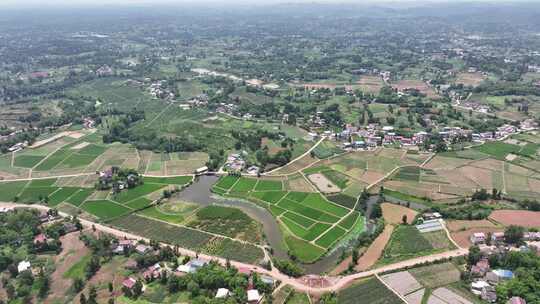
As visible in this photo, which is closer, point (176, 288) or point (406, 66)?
point (176, 288)

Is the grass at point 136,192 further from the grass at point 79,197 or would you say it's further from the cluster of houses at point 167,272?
the cluster of houses at point 167,272

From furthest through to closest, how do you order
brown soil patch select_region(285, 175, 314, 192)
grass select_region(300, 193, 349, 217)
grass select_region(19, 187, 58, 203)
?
brown soil patch select_region(285, 175, 314, 192) < grass select_region(19, 187, 58, 203) < grass select_region(300, 193, 349, 217)

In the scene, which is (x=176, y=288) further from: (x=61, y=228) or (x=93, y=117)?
(x=93, y=117)

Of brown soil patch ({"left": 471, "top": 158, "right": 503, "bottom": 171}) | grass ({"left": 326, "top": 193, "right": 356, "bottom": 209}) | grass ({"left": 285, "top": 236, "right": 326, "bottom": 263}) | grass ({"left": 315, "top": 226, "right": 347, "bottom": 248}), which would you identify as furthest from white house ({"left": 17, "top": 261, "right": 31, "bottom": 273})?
brown soil patch ({"left": 471, "top": 158, "right": 503, "bottom": 171})

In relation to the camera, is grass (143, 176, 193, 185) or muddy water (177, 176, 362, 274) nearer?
muddy water (177, 176, 362, 274)

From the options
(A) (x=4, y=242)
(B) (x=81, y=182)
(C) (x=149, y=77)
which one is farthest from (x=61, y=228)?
(C) (x=149, y=77)

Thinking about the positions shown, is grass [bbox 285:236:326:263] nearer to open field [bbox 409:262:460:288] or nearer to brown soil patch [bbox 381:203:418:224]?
open field [bbox 409:262:460:288]
